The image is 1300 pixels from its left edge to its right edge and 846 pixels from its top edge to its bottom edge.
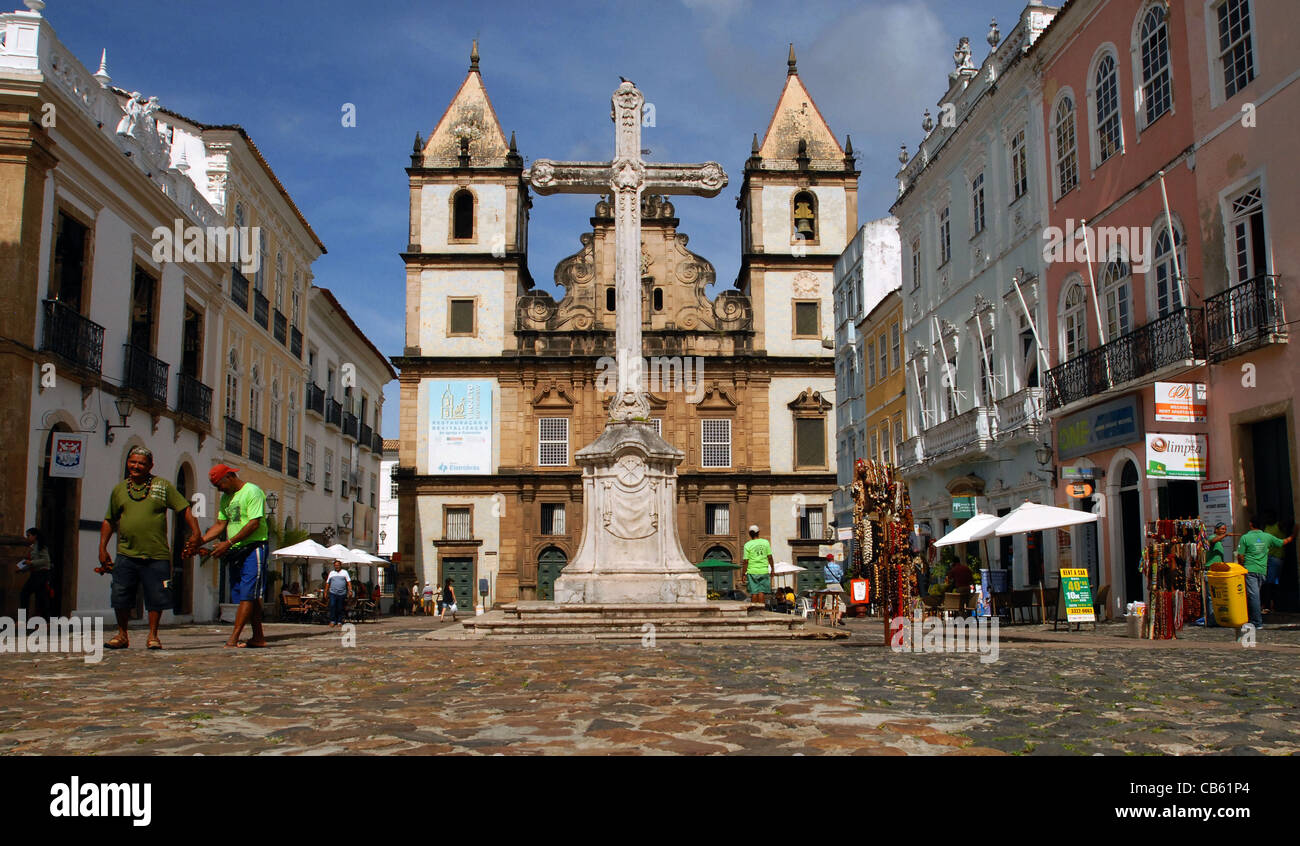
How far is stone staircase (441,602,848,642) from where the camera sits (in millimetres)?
12430

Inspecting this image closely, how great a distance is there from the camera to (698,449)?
4397 cm

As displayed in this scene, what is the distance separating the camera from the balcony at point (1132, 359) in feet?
53.0

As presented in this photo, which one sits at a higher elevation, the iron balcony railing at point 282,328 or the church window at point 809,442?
the iron balcony railing at point 282,328

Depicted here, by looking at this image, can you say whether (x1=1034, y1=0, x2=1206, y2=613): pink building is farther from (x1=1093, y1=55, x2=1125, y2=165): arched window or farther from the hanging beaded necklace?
the hanging beaded necklace

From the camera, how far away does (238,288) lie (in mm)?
27078

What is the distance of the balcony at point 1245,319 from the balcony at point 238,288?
69.0 ft

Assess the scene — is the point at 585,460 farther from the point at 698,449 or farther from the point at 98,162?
the point at 698,449

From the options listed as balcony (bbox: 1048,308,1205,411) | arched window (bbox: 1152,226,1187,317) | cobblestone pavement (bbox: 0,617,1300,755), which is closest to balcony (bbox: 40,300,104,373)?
cobblestone pavement (bbox: 0,617,1300,755)

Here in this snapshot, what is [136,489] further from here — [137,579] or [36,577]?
[36,577]

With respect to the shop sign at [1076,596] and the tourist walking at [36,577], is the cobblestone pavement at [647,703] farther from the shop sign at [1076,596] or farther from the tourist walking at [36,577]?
the tourist walking at [36,577]

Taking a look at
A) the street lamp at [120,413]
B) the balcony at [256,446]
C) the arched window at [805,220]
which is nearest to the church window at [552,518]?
the arched window at [805,220]

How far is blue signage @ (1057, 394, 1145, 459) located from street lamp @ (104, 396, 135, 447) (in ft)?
54.9

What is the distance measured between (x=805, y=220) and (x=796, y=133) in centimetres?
412

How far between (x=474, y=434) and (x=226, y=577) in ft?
59.0
